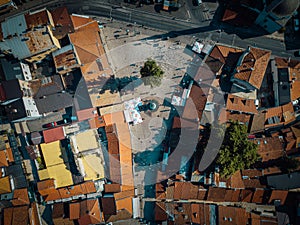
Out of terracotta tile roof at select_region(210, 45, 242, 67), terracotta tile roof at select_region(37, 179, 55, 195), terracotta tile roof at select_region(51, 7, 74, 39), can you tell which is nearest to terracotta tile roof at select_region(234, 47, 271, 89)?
terracotta tile roof at select_region(210, 45, 242, 67)

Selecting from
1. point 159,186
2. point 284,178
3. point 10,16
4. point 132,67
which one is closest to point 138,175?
point 159,186

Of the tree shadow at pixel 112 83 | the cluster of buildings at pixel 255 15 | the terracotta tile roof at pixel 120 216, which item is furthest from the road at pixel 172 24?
the terracotta tile roof at pixel 120 216

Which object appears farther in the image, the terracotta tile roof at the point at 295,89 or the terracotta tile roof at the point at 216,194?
the terracotta tile roof at the point at 295,89

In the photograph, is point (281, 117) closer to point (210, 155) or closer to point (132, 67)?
point (210, 155)

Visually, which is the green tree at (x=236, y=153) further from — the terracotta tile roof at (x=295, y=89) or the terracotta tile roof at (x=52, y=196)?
the terracotta tile roof at (x=52, y=196)

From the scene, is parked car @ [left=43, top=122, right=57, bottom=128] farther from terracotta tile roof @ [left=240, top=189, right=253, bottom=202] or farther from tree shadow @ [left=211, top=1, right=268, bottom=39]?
terracotta tile roof @ [left=240, top=189, right=253, bottom=202]

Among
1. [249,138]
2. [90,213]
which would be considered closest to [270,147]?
[249,138]

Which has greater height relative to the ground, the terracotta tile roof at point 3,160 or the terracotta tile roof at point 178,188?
the terracotta tile roof at point 3,160
